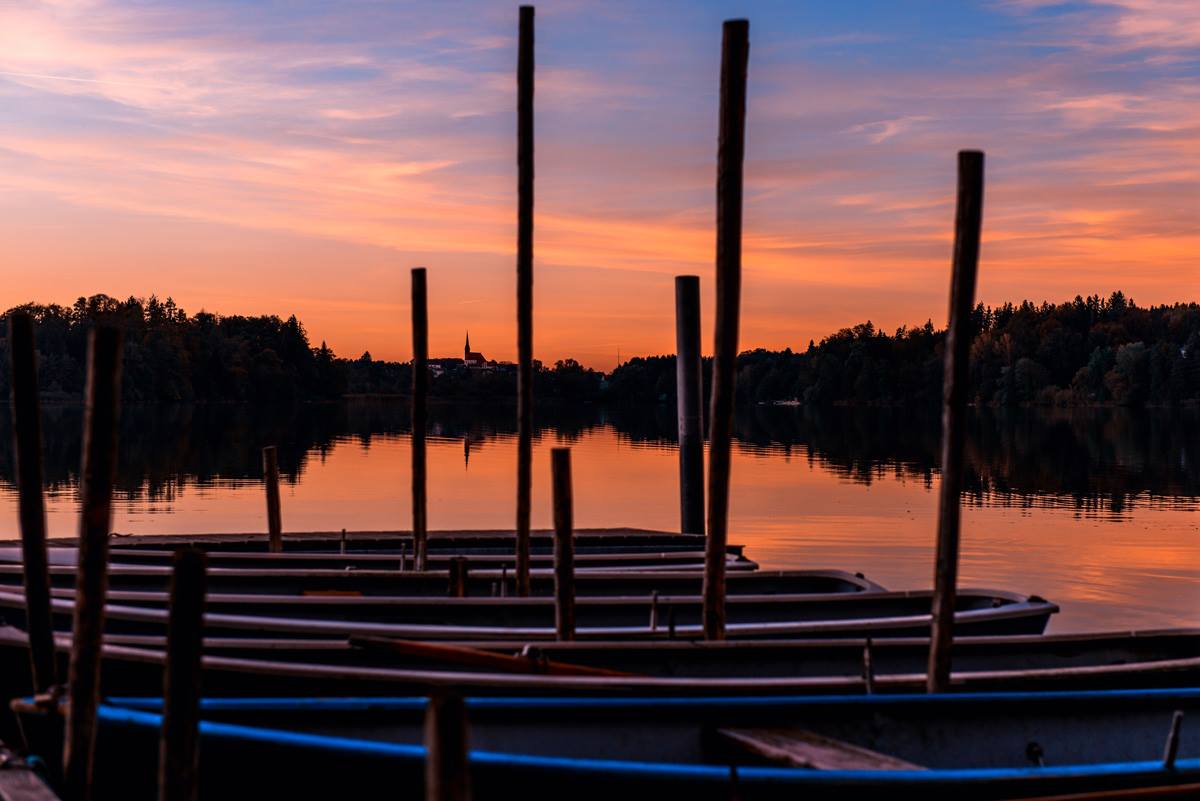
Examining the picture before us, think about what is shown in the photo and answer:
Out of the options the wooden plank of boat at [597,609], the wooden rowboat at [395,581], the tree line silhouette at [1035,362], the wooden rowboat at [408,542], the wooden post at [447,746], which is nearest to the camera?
the wooden post at [447,746]

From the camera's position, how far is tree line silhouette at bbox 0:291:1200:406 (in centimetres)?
15388

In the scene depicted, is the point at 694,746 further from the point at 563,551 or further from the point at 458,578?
the point at 458,578

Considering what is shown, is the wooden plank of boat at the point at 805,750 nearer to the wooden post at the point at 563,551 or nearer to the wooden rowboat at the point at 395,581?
the wooden post at the point at 563,551

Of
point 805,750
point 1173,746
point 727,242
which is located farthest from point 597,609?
point 1173,746

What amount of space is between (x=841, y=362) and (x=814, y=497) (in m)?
142

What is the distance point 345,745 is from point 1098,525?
31.4 metres

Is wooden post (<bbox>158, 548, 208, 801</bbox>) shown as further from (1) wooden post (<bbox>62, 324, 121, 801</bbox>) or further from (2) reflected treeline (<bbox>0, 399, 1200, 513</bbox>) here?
(2) reflected treeline (<bbox>0, 399, 1200, 513</bbox>)

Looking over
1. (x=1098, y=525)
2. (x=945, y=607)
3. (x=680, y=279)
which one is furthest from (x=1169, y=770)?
(x=1098, y=525)

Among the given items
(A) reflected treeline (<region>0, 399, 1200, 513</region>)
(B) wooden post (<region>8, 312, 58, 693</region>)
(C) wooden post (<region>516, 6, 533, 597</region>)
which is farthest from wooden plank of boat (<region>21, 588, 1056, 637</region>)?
(A) reflected treeline (<region>0, 399, 1200, 513</region>)

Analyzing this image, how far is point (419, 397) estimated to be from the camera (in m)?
17.7

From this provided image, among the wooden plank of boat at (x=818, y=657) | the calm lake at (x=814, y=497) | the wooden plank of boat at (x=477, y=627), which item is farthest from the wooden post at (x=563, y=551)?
the calm lake at (x=814, y=497)

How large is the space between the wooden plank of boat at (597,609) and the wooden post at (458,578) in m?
1.10

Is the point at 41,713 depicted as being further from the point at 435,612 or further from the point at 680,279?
the point at 680,279

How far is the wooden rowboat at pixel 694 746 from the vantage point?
8398 millimetres
